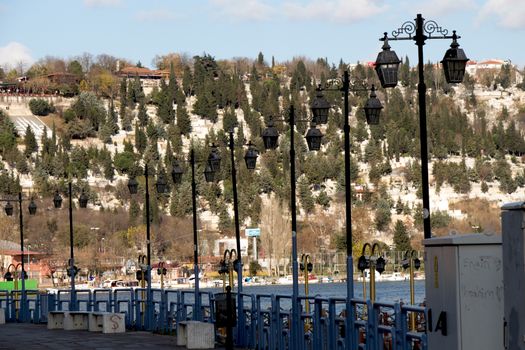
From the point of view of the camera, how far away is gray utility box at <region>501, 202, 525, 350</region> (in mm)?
12555

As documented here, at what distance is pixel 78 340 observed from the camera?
3644 centimetres

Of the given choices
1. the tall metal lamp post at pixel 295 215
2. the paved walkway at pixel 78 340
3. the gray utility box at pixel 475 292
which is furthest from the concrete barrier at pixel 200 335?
the gray utility box at pixel 475 292

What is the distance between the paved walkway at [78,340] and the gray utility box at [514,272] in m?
19.7

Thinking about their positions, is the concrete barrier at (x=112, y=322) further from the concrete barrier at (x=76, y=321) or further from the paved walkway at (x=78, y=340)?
the concrete barrier at (x=76, y=321)

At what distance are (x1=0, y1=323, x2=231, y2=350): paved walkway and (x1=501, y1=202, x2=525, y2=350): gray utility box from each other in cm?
1967

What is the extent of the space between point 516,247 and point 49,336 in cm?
2764

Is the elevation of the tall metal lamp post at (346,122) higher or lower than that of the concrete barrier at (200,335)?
higher

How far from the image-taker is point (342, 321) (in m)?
23.8

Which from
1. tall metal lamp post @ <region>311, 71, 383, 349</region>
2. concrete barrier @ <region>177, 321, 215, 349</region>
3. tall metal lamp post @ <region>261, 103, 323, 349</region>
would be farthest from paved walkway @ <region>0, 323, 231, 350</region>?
tall metal lamp post @ <region>311, 71, 383, 349</region>

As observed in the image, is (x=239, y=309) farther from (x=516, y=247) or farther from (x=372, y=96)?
(x=516, y=247)

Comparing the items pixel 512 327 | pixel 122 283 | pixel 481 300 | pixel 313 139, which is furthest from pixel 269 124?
pixel 122 283

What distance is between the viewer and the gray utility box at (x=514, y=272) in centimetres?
1255

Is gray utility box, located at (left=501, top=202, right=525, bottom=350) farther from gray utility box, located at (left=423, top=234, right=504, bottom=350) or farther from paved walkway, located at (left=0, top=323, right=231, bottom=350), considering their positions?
paved walkway, located at (left=0, top=323, right=231, bottom=350)

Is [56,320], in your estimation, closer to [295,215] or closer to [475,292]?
[295,215]
